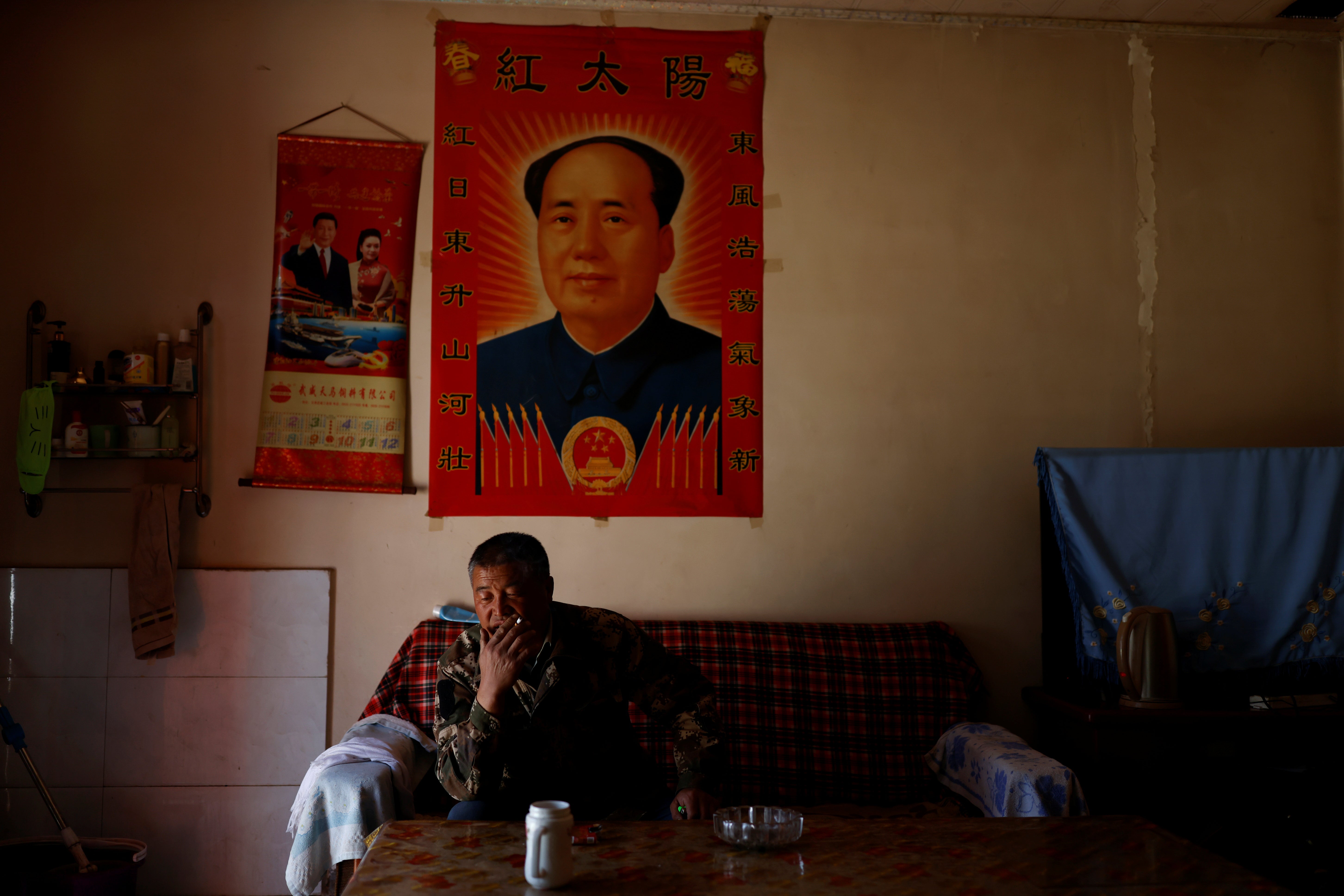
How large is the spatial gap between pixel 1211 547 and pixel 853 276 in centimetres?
146

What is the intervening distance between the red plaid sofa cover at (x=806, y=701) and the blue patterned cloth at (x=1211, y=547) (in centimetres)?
51

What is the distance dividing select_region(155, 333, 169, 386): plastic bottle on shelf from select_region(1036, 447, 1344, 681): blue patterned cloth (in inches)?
115

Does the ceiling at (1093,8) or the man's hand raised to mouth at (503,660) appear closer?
the man's hand raised to mouth at (503,660)

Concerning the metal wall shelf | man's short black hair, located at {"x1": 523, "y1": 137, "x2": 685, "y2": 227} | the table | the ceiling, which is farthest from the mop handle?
the ceiling

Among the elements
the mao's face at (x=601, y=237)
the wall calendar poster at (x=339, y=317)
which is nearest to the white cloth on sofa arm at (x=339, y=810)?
the wall calendar poster at (x=339, y=317)

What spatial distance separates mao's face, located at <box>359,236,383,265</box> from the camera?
10.6 feet

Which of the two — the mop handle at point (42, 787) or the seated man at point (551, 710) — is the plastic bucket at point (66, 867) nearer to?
the mop handle at point (42, 787)

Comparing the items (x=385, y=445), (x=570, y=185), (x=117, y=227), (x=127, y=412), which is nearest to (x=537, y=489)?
(x=385, y=445)

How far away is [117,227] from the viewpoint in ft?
10.4

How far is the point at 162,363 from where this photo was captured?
3096 mm

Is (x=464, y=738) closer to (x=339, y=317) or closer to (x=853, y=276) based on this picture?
(x=339, y=317)

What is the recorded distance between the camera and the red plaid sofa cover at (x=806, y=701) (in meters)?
2.91

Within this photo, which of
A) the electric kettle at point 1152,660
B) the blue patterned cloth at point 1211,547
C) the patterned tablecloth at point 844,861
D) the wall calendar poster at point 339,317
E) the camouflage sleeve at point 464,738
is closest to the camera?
the patterned tablecloth at point 844,861

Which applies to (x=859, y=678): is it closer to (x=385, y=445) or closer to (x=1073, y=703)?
(x=1073, y=703)
